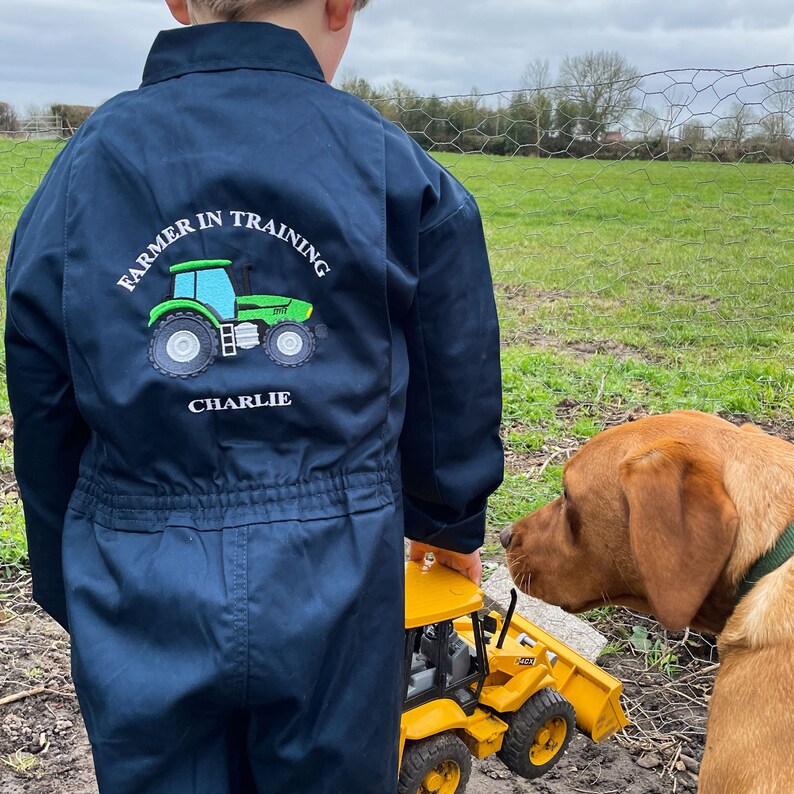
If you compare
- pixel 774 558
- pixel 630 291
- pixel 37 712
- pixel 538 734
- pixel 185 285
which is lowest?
pixel 37 712

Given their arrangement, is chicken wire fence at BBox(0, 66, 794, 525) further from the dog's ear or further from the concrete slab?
the dog's ear

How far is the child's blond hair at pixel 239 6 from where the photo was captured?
1.64 metres

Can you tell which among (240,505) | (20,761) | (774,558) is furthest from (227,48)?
(20,761)

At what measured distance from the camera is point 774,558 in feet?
6.70

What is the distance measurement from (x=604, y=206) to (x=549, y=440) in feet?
15.2

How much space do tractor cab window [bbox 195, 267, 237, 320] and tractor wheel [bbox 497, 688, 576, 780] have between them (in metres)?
1.64

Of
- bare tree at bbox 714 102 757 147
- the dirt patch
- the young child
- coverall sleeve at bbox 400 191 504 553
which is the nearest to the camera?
the young child

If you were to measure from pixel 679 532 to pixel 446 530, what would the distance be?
554 millimetres

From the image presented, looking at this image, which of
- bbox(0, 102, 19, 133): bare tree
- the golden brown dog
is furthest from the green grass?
bbox(0, 102, 19, 133): bare tree

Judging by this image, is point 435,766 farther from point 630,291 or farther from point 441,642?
point 630,291

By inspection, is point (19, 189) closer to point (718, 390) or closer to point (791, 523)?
point (718, 390)

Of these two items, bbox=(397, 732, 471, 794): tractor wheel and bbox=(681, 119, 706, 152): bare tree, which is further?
bbox=(681, 119, 706, 152): bare tree

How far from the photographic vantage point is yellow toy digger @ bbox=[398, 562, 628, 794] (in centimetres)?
230

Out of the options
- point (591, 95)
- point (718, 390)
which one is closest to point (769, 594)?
point (718, 390)
